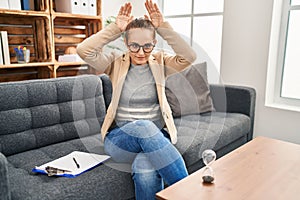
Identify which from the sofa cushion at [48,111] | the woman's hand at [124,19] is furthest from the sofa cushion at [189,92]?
the woman's hand at [124,19]

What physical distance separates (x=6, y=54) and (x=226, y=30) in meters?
1.87

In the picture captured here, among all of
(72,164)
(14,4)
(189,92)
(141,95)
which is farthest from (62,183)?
(14,4)

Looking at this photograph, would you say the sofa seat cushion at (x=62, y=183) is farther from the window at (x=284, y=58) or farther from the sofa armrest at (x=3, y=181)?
the window at (x=284, y=58)

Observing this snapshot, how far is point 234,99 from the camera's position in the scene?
213cm

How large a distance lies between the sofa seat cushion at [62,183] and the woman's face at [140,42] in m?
0.52

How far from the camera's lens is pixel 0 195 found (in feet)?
2.90

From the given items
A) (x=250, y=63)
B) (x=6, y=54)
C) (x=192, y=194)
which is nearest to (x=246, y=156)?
(x=192, y=194)

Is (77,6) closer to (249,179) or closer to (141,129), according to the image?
(141,129)

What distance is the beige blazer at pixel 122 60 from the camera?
1172 mm

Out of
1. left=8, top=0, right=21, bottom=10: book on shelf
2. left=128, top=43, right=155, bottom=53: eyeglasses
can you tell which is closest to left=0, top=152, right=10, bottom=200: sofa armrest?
left=128, top=43, right=155, bottom=53: eyeglasses

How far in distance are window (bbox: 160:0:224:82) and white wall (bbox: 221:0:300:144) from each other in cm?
10

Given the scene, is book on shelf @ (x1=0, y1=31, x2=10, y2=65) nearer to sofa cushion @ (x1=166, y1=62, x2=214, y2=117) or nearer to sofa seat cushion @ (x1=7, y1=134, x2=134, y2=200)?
sofa seat cushion @ (x1=7, y1=134, x2=134, y2=200)

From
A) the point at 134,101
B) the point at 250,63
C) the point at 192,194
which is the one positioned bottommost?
the point at 192,194

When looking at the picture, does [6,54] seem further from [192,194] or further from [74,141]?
[192,194]
